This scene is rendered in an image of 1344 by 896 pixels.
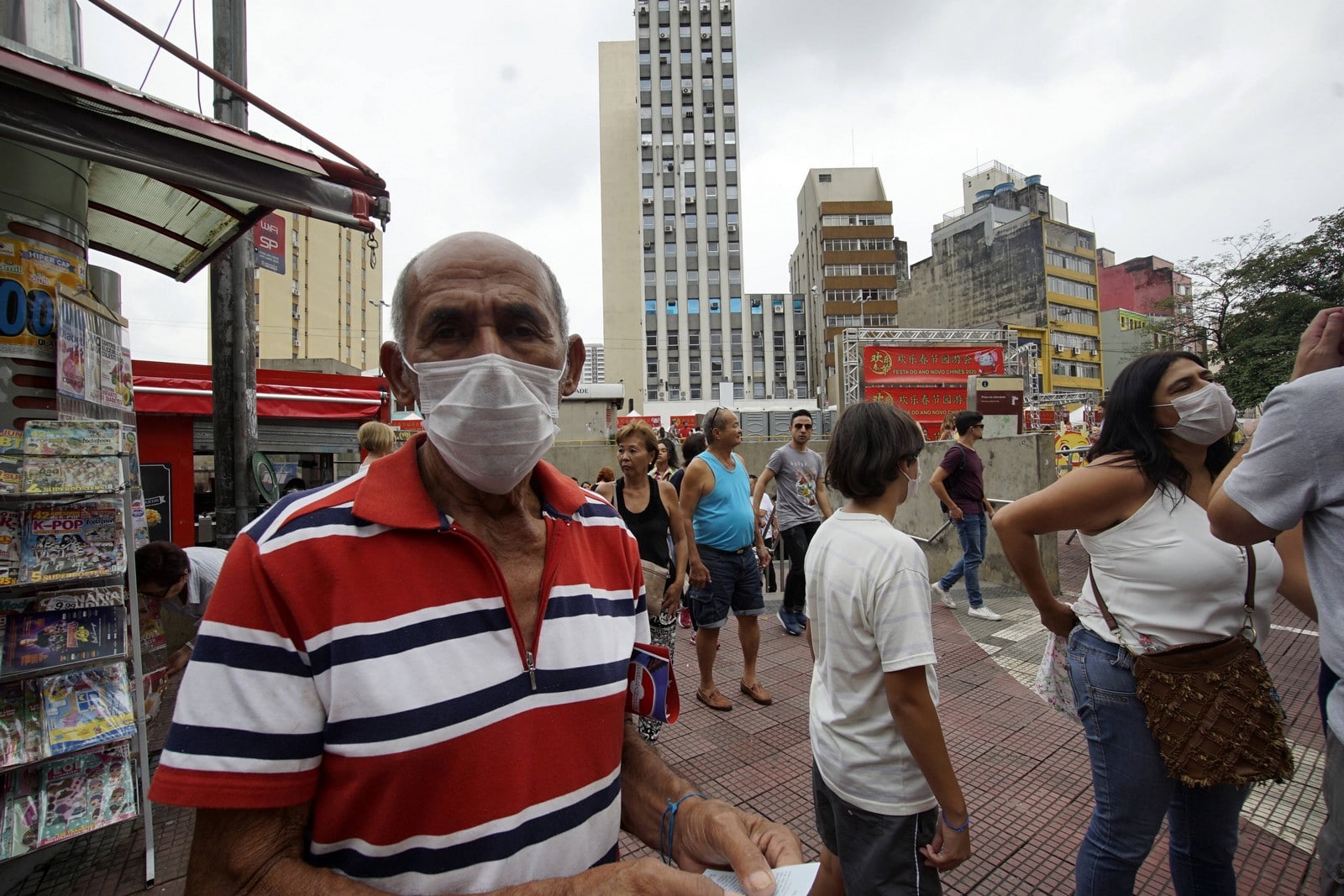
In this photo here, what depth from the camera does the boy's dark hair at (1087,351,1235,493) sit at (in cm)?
201

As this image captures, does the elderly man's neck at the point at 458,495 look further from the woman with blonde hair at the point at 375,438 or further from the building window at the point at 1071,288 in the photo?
the building window at the point at 1071,288

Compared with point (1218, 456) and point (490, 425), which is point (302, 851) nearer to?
point (490, 425)

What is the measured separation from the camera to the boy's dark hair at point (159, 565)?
3.54 m

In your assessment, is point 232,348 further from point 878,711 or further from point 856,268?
point 856,268

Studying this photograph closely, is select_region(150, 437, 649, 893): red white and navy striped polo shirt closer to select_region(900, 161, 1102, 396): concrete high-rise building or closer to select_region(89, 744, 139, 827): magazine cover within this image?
select_region(89, 744, 139, 827): magazine cover

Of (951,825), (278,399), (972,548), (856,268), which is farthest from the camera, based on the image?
(856,268)

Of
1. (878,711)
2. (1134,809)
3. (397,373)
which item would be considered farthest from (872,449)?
(397,373)

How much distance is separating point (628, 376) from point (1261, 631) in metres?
58.3

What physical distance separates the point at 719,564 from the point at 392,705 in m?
3.67

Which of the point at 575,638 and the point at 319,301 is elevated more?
the point at 319,301

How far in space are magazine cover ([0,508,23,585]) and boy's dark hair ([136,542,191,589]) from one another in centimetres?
90

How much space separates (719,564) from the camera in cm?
454

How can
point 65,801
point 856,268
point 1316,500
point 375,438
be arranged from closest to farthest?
point 1316,500
point 65,801
point 375,438
point 856,268

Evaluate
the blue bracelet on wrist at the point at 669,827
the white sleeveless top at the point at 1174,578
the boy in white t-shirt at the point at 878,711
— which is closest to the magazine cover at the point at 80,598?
the blue bracelet on wrist at the point at 669,827
